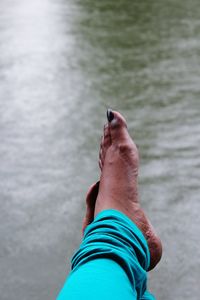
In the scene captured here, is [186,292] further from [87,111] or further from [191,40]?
[191,40]

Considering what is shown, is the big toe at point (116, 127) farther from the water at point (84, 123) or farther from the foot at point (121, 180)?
the water at point (84, 123)

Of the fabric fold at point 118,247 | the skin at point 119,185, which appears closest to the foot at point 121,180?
the skin at point 119,185

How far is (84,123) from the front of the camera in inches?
65.4

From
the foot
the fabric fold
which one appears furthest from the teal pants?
the foot

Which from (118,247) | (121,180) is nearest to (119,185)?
(121,180)

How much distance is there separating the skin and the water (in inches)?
5.1

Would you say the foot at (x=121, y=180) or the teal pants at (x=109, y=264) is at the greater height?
the teal pants at (x=109, y=264)

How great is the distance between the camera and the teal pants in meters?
0.66

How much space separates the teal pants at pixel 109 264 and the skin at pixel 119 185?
11 centimetres

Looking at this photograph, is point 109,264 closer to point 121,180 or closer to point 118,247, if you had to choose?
point 118,247

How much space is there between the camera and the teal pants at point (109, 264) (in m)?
0.66

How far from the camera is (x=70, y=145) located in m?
1.55

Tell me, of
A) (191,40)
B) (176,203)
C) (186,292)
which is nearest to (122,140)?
(176,203)

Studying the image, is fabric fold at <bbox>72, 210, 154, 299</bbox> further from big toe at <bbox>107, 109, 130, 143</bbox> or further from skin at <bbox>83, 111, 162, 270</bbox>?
big toe at <bbox>107, 109, 130, 143</bbox>
